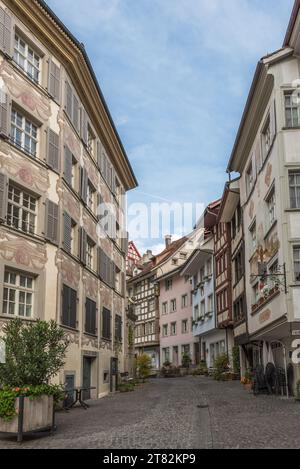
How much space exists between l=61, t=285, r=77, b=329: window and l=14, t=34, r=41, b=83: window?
710cm

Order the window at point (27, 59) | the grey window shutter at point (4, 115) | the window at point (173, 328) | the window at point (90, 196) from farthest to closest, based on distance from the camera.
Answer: the window at point (173, 328), the window at point (90, 196), the window at point (27, 59), the grey window shutter at point (4, 115)

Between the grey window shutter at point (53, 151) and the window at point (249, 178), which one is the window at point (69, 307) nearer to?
the grey window shutter at point (53, 151)

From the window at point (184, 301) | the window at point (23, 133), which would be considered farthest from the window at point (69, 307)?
the window at point (184, 301)

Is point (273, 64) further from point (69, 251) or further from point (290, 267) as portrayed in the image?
point (69, 251)

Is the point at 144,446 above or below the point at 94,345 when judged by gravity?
below

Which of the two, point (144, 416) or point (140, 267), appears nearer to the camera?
point (144, 416)

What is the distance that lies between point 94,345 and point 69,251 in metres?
5.40

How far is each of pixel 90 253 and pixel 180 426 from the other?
42.7 feet

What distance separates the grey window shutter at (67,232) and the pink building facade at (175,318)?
104 feet

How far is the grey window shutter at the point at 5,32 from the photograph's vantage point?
16266 millimetres

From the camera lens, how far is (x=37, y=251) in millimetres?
16938

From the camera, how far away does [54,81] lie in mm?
19266
